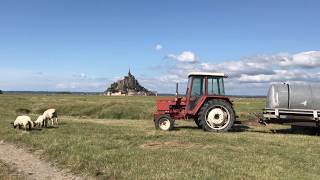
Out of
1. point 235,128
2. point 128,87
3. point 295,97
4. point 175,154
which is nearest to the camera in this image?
point 175,154

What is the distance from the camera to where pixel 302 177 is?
13.0 metres

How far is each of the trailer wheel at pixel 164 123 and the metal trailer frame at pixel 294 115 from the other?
187 inches

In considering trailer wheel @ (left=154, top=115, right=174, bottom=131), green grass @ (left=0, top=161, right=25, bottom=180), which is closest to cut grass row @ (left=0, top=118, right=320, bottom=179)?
green grass @ (left=0, top=161, right=25, bottom=180)

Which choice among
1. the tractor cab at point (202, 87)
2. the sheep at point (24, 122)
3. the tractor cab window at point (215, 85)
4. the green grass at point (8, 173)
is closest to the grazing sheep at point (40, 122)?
the sheep at point (24, 122)

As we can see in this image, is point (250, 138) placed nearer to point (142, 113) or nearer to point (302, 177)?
point (302, 177)

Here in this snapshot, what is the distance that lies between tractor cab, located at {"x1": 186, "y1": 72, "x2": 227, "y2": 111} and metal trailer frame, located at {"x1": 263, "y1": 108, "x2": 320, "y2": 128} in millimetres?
2669

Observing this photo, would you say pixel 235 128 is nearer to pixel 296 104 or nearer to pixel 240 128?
pixel 240 128

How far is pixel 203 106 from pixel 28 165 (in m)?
10.3

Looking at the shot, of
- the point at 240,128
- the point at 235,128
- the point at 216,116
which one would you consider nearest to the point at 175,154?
the point at 216,116

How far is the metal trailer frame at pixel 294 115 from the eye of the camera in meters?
23.8

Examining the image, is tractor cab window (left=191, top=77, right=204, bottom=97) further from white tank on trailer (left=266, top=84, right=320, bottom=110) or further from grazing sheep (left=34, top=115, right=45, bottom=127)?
grazing sheep (left=34, top=115, right=45, bottom=127)

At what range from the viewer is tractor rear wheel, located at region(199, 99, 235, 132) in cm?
2420

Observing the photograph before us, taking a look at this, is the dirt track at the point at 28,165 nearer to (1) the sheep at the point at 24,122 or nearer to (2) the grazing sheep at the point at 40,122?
(1) the sheep at the point at 24,122

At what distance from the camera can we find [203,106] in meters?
24.3
